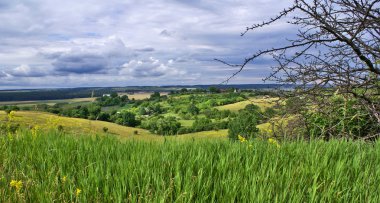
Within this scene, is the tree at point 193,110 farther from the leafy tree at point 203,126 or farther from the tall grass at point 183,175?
the tall grass at point 183,175

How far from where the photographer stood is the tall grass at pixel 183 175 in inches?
116

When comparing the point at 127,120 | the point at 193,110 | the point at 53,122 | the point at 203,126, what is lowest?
the point at 203,126

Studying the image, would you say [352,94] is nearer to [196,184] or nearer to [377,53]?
[377,53]

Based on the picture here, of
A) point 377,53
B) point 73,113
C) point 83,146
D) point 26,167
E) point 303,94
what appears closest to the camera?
point 26,167

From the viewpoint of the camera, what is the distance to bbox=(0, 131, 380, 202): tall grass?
2.96 m

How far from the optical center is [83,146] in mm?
5035

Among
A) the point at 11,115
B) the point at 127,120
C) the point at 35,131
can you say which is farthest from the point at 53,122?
the point at 127,120

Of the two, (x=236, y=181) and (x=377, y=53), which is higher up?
(x=377, y=53)

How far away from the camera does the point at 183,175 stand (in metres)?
3.60

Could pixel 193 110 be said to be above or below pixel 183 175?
below

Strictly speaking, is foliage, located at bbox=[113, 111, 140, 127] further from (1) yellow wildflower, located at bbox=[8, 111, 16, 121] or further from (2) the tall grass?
(2) the tall grass

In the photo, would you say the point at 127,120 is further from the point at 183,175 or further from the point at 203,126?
the point at 183,175

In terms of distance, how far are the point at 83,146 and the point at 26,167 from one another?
35.4 inches

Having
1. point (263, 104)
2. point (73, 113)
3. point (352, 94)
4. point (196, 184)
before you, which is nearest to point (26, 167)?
point (196, 184)
